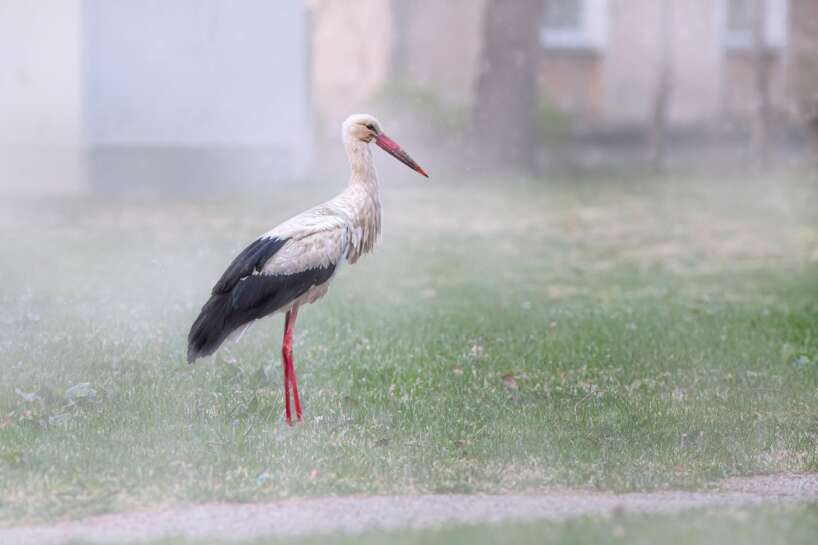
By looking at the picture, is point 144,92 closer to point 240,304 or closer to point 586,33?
point 586,33

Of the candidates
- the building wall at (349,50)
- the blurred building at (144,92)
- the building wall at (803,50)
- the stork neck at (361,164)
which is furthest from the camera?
the building wall at (349,50)

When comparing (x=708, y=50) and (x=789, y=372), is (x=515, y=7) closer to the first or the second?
(x=708, y=50)

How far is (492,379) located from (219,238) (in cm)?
819

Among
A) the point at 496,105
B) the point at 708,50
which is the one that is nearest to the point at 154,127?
the point at 496,105

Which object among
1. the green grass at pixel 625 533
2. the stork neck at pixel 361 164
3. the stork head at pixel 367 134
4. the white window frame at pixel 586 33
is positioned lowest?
the green grass at pixel 625 533

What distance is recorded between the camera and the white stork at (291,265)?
27.1 feet

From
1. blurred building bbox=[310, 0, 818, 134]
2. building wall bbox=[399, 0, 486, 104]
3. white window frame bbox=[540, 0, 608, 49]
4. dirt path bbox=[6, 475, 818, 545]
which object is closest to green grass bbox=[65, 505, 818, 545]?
dirt path bbox=[6, 475, 818, 545]

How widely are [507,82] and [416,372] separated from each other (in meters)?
12.7

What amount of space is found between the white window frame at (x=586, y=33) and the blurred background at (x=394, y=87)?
0.13 ft

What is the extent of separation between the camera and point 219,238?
17625mm

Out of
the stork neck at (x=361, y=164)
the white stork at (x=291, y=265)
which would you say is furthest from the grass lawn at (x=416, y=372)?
the stork neck at (x=361, y=164)

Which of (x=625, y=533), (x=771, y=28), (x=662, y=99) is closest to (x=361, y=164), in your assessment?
(x=625, y=533)

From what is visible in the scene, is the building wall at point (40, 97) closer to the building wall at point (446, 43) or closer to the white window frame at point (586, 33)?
the building wall at point (446, 43)

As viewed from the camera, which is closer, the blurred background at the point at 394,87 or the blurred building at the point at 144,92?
the blurred building at the point at 144,92
